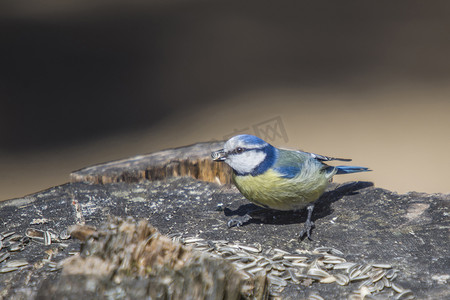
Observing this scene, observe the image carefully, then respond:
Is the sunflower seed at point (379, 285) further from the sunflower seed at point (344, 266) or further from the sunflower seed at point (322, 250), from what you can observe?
the sunflower seed at point (322, 250)

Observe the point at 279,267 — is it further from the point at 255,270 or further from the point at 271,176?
the point at 271,176

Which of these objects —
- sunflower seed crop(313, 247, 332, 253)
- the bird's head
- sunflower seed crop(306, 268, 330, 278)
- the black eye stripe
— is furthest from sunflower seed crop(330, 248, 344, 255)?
the black eye stripe

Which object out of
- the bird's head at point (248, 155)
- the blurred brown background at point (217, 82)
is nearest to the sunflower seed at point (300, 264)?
the bird's head at point (248, 155)

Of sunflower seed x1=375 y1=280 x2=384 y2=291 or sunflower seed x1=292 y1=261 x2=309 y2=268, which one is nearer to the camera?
sunflower seed x1=375 y1=280 x2=384 y2=291

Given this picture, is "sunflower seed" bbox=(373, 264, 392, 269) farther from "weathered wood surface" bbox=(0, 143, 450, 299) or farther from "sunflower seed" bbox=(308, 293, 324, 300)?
"sunflower seed" bbox=(308, 293, 324, 300)

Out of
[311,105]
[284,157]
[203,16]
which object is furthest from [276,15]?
[284,157]

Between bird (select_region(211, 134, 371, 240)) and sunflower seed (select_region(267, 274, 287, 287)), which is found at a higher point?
bird (select_region(211, 134, 371, 240))

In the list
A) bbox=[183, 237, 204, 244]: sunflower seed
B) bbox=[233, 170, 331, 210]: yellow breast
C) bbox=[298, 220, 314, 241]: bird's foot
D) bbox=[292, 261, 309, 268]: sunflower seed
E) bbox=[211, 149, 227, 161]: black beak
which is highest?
bbox=[211, 149, 227, 161]: black beak

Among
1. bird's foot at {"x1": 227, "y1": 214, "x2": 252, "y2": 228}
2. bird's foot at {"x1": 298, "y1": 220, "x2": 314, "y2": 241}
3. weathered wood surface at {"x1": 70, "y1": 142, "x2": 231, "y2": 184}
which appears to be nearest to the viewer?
bird's foot at {"x1": 298, "y1": 220, "x2": 314, "y2": 241}
